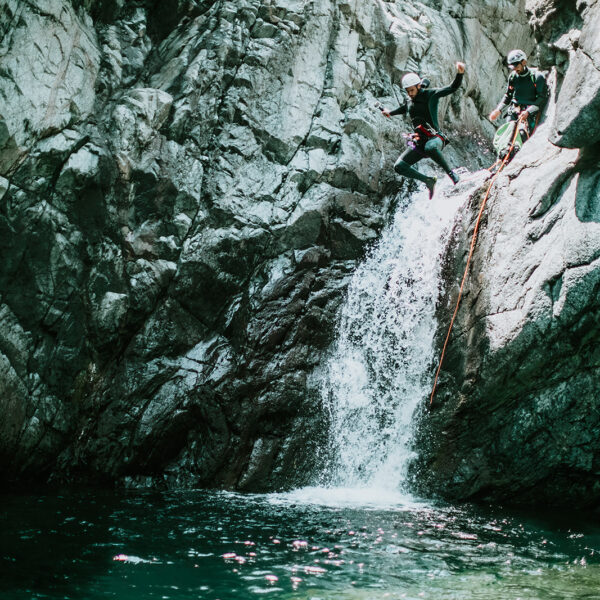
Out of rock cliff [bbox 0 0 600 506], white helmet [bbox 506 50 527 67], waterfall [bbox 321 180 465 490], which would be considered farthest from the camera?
white helmet [bbox 506 50 527 67]

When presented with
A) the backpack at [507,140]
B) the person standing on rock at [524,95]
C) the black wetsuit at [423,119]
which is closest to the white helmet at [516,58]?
the person standing on rock at [524,95]

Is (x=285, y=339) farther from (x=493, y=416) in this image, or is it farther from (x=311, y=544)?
(x=311, y=544)

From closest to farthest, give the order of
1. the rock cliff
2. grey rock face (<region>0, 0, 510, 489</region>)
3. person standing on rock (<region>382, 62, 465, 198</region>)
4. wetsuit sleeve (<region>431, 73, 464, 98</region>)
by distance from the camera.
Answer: the rock cliff → grey rock face (<region>0, 0, 510, 489</region>) → wetsuit sleeve (<region>431, 73, 464, 98</region>) → person standing on rock (<region>382, 62, 465, 198</region>)

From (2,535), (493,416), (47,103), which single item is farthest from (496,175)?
(2,535)

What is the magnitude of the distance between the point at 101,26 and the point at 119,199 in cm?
421

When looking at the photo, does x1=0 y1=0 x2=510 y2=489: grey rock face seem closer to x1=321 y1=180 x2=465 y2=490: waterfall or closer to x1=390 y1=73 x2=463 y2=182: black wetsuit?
x1=321 y1=180 x2=465 y2=490: waterfall

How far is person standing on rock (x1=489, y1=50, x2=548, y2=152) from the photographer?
12.0 meters

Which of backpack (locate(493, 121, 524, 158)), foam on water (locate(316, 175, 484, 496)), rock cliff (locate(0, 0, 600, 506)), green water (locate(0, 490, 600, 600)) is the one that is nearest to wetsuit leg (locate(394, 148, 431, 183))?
foam on water (locate(316, 175, 484, 496))

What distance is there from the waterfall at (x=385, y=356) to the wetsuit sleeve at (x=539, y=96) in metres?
2.59

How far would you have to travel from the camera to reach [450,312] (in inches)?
445

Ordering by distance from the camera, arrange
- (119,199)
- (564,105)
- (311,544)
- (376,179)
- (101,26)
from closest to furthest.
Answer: (311,544), (564,105), (119,199), (101,26), (376,179)

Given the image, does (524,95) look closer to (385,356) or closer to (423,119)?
(423,119)

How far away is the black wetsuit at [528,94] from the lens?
12.1 meters

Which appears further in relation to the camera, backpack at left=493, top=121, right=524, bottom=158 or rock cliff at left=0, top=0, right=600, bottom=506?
backpack at left=493, top=121, right=524, bottom=158
